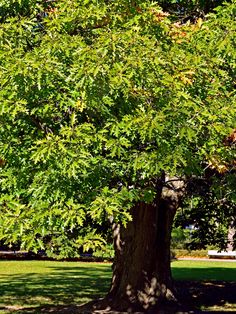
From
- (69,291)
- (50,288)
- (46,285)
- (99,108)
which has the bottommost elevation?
(69,291)

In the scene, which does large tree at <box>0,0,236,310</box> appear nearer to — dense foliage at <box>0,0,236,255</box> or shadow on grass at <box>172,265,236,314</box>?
dense foliage at <box>0,0,236,255</box>

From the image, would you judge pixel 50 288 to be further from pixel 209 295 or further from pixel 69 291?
pixel 209 295

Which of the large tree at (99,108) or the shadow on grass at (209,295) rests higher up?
the large tree at (99,108)

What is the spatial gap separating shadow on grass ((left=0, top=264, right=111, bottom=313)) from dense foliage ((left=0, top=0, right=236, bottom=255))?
8.75 m

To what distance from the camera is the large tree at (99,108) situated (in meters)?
8.26

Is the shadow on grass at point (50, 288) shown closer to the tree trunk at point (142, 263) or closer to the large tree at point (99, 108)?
the tree trunk at point (142, 263)

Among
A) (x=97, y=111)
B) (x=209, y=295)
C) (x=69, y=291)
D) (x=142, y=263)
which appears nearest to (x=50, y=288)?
(x=69, y=291)

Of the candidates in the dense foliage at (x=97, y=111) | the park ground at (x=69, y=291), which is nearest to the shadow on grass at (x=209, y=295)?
the park ground at (x=69, y=291)

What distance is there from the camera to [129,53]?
875 centimetres

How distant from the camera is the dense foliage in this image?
8.25m

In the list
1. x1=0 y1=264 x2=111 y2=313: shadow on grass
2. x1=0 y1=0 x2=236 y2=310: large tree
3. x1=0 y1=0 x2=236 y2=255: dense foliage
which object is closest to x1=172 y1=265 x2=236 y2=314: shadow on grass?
x1=0 y1=264 x2=111 y2=313: shadow on grass

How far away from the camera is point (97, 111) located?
906 centimetres

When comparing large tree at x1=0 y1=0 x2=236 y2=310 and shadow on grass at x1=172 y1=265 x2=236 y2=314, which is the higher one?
large tree at x1=0 y1=0 x2=236 y2=310

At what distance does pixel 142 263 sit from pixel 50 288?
911cm
